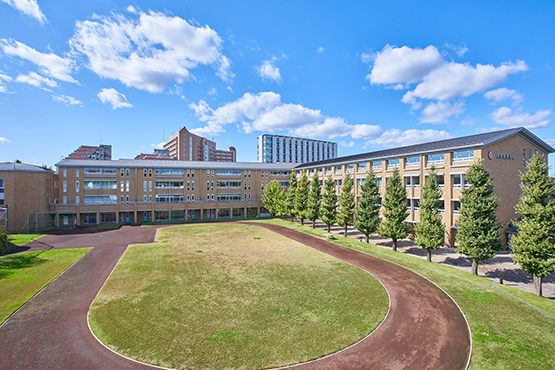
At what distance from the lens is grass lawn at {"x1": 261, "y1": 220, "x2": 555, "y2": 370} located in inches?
486

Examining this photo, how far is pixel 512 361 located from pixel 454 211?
2608cm

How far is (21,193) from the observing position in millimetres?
47188

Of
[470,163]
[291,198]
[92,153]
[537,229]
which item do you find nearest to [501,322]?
[537,229]

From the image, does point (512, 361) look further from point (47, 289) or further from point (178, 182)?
point (178, 182)

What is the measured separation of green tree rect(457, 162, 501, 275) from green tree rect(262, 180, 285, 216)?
40089mm

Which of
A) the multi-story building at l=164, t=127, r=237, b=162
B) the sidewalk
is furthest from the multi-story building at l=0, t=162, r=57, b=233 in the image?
the multi-story building at l=164, t=127, r=237, b=162

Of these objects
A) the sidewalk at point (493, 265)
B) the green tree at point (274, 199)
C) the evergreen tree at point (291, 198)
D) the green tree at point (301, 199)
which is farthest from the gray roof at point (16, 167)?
the sidewalk at point (493, 265)

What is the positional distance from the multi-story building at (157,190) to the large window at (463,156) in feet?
158

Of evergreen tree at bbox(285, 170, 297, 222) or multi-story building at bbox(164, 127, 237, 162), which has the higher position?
multi-story building at bbox(164, 127, 237, 162)

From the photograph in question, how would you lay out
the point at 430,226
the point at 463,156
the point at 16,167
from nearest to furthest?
the point at 430,226
the point at 463,156
the point at 16,167

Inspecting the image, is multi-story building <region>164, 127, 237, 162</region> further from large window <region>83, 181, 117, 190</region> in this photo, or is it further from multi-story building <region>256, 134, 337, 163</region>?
large window <region>83, 181, 117, 190</region>

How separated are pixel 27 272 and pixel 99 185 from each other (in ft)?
131

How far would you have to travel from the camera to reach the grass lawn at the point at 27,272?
60.3ft

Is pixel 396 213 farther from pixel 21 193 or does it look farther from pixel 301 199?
pixel 21 193
